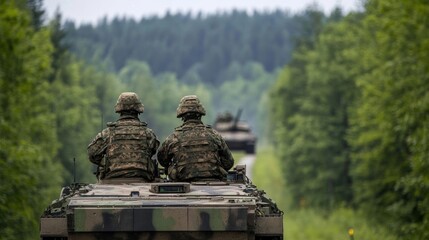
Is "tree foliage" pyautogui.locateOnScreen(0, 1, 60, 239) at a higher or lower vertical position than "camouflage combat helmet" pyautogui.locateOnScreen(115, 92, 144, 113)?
higher

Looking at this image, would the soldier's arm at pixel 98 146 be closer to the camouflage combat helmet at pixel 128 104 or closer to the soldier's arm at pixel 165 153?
the camouflage combat helmet at pixel 128 104

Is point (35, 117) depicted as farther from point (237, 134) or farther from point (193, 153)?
point (193, 153)

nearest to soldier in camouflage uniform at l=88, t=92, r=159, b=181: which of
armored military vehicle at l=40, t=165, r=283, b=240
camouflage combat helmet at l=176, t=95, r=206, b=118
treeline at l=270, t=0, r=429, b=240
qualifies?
camouflage combat helmet at l=176, t=95, r=206, b=118

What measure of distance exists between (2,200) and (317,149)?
3123 cm

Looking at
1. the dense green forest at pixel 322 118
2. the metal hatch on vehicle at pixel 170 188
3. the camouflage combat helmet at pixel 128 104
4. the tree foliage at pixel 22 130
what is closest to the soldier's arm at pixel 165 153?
the camouflage combat helmet at pixel 128 104

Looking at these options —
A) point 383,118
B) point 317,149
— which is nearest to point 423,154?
point 383,118

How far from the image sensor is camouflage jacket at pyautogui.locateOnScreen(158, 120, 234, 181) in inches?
718

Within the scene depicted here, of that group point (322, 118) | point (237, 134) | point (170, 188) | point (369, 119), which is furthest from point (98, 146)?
point (237, 134)

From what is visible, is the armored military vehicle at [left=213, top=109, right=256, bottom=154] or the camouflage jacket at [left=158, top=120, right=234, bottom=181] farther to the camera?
the armored military vehicle at [left=213, top=109, right=256, bottom=154]

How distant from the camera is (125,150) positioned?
1828cm

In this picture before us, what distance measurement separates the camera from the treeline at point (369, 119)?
34.1 metres

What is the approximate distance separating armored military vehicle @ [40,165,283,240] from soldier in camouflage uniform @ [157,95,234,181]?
1.49 meters

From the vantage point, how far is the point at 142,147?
60.2 feet

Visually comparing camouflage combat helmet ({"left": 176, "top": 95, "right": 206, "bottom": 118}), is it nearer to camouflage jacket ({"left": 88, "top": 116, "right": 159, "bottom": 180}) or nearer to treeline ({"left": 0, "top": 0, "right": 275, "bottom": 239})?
camouflage jacket ({"left": 88, "top": 116, "right": 159, "bottom": 180})
